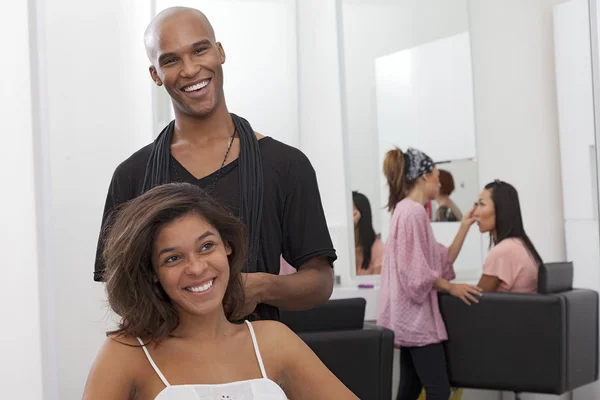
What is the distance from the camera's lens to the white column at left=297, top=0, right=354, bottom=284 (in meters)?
4.91

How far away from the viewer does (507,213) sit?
4602 mm

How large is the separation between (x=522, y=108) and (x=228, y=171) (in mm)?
3041

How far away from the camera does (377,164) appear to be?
513 cm

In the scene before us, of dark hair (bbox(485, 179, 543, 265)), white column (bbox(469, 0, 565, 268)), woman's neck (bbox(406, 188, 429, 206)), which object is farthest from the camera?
woman's neck (bbox(406, 188, 429, 206))

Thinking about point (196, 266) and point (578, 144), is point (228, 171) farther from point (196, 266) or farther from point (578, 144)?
point (578, 144)

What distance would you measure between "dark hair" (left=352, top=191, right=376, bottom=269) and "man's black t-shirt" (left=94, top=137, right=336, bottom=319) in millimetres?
3330

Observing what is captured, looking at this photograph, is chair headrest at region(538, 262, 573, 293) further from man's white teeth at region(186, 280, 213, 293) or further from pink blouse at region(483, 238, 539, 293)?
man's white teeth at region(186, 280, 213, 293)

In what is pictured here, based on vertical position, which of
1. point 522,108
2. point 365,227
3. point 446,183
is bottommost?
point 365,227

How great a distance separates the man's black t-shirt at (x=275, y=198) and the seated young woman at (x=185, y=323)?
0.10 meters

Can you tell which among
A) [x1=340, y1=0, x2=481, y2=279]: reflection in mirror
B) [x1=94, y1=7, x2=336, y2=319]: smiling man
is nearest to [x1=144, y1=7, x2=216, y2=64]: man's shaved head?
[x1=94, y1=7, x2=336, y2=319]: smiling man

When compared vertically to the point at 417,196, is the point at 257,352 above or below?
below

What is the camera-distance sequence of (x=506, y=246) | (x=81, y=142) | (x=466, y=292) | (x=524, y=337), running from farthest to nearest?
(x=506, y=246)
(x=466, y=292)
(x=524, y=337)
(x=81, y=142)


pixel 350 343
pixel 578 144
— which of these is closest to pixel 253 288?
pixel 350 343

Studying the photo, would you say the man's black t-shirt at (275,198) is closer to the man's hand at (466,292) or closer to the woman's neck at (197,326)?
the woman's neck at (197,326)
